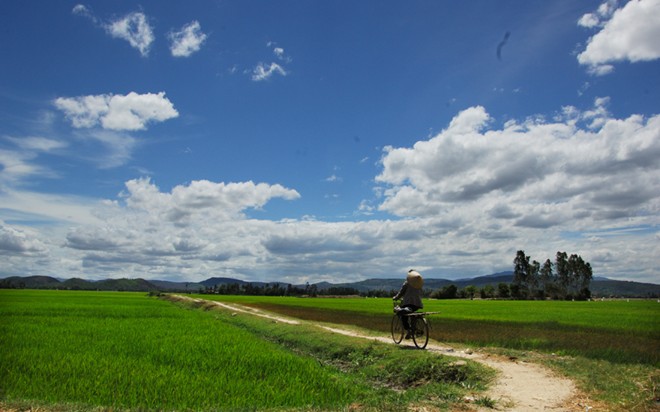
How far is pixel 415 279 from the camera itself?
16.3 metres

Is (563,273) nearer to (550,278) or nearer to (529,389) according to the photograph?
(550,278)

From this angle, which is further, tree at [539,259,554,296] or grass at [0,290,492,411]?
tree at [539,259,554,296]

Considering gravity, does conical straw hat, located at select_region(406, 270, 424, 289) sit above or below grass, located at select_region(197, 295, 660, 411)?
above

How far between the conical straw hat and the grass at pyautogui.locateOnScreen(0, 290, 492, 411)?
90.5 inches

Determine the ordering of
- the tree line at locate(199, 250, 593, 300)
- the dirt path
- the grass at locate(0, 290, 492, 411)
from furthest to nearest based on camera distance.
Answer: the tree line at locate(199, 250, 593, 300), the grass at locate(0, 290, 492, 411), the dirt path

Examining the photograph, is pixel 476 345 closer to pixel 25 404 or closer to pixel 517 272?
pixel 25 404

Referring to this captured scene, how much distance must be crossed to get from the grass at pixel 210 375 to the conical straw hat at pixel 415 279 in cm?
230

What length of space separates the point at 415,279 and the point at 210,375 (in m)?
7.70

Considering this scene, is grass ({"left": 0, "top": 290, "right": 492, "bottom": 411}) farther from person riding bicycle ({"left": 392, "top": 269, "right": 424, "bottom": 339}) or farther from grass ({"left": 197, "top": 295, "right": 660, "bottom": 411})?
grass ({"left": 197, "top": 295, "right": 660, "bottom": 411})

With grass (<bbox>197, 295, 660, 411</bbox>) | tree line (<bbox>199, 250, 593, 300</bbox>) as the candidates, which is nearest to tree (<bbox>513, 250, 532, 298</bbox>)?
tree line (<bbox>199, 250, 593, 300</bbox>)

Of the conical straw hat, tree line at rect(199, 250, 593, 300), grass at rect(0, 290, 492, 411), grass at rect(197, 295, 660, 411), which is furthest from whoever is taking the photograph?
tree line at rect(199, 250, 593, 300)

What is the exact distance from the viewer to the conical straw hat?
1627 cm

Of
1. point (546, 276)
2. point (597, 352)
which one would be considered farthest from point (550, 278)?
point (597, 352)

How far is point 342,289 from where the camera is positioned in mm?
178250
